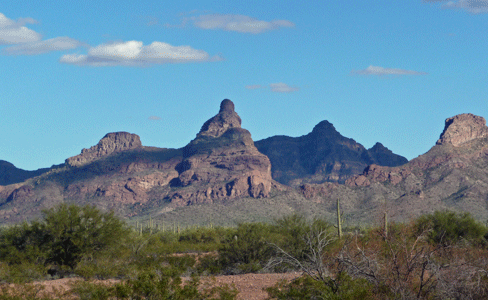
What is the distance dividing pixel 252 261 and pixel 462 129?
14714 cm

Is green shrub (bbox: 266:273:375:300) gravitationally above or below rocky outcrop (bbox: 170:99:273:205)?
below

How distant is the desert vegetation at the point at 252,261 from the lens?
46.2 ft

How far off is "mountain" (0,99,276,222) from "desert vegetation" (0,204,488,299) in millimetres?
122900

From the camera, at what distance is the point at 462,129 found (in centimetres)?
16112

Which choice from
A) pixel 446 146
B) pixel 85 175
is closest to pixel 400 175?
pixel 446 146

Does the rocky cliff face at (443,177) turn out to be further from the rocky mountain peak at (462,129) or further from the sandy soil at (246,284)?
the sandy soil at (246,284)

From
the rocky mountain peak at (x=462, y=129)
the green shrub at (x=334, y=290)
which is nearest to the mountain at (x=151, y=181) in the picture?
the rocky mountain peak at (x=462, y=129)

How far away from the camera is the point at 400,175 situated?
143m

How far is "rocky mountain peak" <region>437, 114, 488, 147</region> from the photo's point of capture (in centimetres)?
15512

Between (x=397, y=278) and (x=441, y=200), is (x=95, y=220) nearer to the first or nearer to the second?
(x=397, y=278)

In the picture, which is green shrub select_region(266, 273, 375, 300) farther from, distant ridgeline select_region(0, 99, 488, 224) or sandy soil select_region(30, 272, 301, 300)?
distant ridgeline select_region(0, 99, 488, 224)

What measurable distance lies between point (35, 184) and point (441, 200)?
114 m

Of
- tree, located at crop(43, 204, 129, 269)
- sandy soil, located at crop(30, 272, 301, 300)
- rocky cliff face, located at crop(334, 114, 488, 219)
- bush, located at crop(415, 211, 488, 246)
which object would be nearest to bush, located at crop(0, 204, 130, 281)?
tree, located at crop(43, 204, 129, 269)

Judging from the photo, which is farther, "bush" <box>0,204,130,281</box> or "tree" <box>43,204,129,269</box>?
"tree" <box>43,204,129,269</box>
